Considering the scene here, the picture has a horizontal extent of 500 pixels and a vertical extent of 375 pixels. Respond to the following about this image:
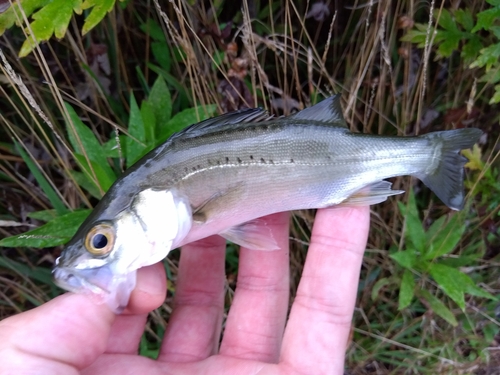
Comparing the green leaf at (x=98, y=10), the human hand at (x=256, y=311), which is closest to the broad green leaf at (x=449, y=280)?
the human hand at (x=256, y=311)

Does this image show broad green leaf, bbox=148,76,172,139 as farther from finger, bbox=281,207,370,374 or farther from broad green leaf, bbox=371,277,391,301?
broad green leaf, bbox=371,277,391,301

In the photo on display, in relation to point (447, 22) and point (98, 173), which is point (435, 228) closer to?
point (447, 22)

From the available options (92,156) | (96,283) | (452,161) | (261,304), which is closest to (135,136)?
(92,156)

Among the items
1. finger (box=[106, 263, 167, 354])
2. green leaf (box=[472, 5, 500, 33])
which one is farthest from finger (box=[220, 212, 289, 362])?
green leaf (box=[472, 5, 500, 33])

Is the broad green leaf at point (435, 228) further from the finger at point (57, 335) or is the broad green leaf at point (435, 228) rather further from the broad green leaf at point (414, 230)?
the finger at point (57, 335)

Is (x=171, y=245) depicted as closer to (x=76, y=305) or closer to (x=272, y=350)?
(x=76, y=305)

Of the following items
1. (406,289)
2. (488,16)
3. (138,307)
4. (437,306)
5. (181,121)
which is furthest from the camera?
(437,306)
